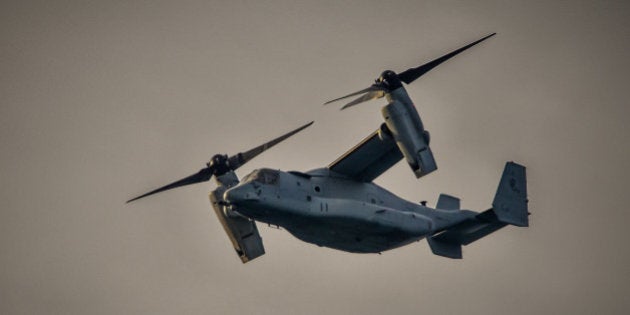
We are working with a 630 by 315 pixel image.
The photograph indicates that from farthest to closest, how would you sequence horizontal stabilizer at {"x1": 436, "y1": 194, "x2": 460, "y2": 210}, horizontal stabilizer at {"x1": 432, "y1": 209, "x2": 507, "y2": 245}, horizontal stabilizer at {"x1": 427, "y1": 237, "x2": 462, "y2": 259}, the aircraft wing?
horizontal stabilizer at {"x1": 436, "y1": 194, "x2": 460, "y2": 210} < horizontal stabilizer at {"x1": 427, "y1": 237, "x2": 462, "y2": 259} < horizontal stabilizer at {"x1": 432, "y1": 209, "x2": 507, "y2": 245} < the aircraft wing

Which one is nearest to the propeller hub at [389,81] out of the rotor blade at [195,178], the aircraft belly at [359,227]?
the aircraft belly at [359,227]

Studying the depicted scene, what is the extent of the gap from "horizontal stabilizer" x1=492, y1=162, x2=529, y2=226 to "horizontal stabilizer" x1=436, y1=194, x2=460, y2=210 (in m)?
2.19

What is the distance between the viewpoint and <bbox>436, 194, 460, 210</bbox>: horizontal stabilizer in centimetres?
4075

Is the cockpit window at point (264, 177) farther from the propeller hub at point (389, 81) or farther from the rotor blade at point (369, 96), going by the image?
the propeller hub at point (389, 81)

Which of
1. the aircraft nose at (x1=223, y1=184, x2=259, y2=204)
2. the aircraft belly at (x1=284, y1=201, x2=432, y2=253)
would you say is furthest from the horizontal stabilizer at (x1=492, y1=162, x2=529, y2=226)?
the aircraft nose at (x1=223, y1=184, x2=259, y2=204)

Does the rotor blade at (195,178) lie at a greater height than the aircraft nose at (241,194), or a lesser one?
greater

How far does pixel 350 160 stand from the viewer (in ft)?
124

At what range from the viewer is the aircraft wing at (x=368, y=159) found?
3747cm

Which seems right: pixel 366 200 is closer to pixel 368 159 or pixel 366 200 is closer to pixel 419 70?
pixel 368 159

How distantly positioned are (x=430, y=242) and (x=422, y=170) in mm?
5265

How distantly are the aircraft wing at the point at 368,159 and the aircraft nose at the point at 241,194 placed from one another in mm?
4271

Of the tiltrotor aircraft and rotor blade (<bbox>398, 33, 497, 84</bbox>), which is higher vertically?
rotor blade (<bbox>398, 33, 497, 84</bbox>)

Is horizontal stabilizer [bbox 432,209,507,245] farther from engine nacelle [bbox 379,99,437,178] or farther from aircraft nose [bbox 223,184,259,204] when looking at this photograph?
aircraft nose [bbox 223,184,259,204]

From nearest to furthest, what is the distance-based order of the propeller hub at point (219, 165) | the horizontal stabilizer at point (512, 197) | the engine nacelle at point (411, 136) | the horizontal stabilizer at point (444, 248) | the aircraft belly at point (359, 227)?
the engine nacelle at point (411, 136) < the aircraft belly at point (359, 227) < the horizontal stabilizer at point (512, 197) < the horizontal stabilizer at point (444, 248) < the propeller hub at point (219, 165)
